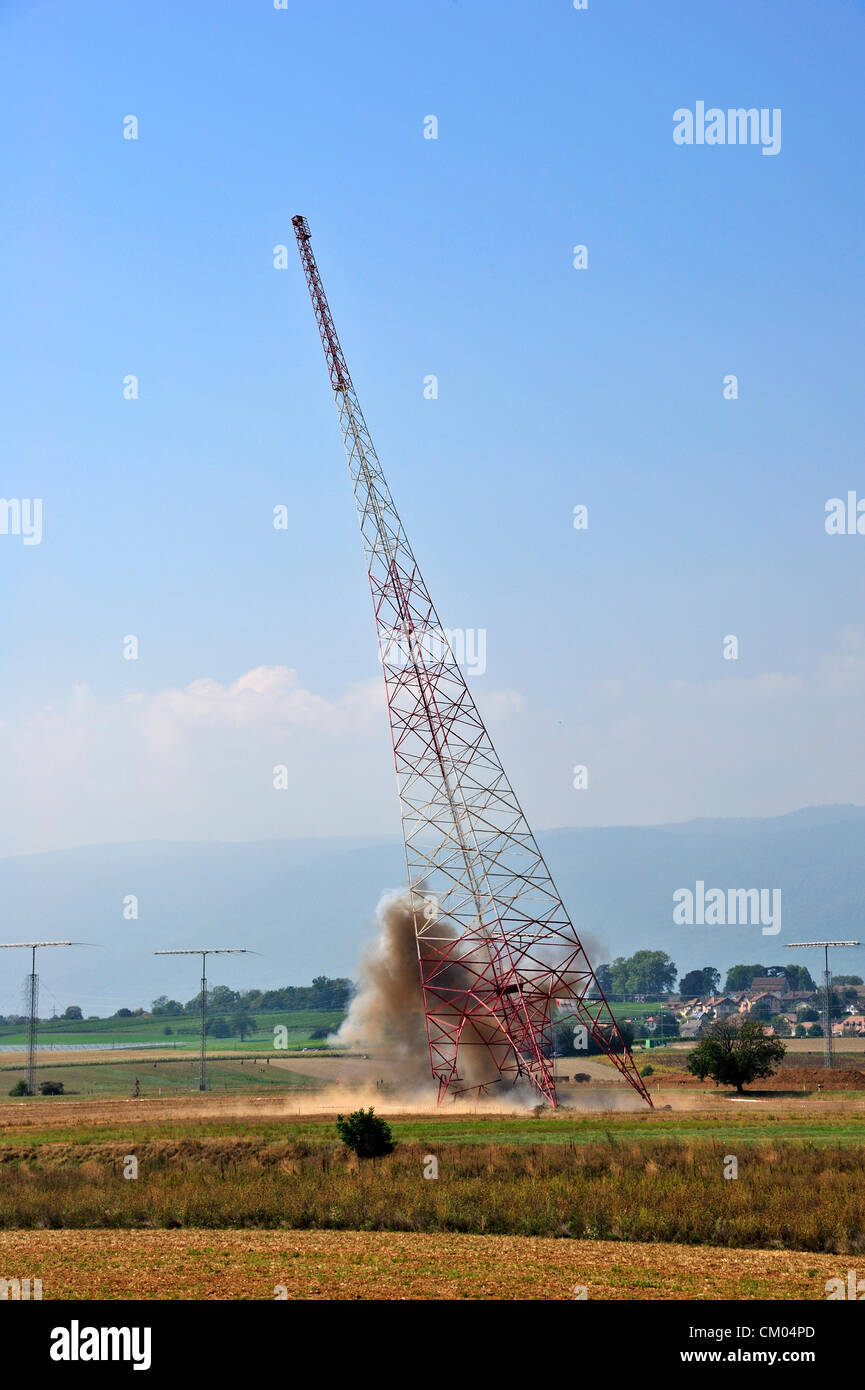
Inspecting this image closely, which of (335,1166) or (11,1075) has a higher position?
(335,1166)

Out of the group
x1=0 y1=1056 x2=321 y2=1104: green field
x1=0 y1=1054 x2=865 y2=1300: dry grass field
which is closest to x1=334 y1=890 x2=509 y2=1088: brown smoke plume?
x1=0 y1=1056 x2=321 y2=1104: green field

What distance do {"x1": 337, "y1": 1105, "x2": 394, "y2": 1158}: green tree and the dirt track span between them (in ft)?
58.7

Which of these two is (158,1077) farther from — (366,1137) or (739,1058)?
(366,1137)

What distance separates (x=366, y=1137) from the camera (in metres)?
54.2

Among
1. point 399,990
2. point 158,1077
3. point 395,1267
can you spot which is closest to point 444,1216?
point 395,1267

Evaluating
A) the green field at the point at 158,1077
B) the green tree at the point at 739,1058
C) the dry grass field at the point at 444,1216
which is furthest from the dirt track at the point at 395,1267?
the green field at the point at 158,1077

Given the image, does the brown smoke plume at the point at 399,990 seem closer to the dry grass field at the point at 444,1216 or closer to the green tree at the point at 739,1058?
the green tree at the point at 739,1058

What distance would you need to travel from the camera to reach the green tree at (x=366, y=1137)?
53.8m

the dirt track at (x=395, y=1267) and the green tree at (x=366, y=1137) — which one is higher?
the dirt track at (x=395, y=1267)

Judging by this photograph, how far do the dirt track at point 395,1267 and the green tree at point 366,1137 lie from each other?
58.7 ft
